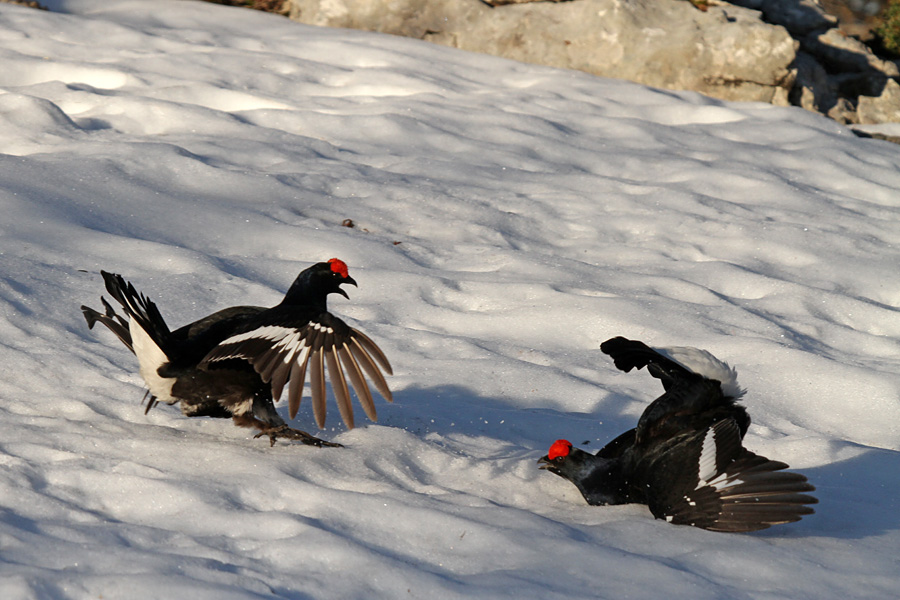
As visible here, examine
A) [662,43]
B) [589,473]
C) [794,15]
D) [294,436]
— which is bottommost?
[294,436]

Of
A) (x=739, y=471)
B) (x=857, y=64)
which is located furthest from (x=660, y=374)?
(x=857, y=64)

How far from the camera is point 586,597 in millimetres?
2473

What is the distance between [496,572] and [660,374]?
131 cm

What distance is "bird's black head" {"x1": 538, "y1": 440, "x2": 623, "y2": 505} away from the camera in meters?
3.36

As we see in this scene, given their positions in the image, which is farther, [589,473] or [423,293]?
[423,293]

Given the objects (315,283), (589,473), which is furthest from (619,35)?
(589,473)

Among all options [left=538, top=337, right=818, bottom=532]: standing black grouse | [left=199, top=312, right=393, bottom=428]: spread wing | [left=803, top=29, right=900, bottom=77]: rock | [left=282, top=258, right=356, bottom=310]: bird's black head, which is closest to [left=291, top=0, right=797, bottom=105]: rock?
[left=803, top=29, right=900, bottom=77]: rock

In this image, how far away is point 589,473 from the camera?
11.1ft

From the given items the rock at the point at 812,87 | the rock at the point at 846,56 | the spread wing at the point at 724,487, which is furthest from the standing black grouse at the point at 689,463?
the rock at the point at 846,56

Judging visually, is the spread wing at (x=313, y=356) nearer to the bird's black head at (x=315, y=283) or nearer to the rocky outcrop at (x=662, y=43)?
the bird's black head at (x=315, y=283)

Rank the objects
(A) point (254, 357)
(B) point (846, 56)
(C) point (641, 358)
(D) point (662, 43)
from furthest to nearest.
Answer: (B) point (846, 56)
(D) point (662, 43)
(C) point (641, 358)
(A) point (254, 357)

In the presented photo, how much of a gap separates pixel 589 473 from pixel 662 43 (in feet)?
25.8

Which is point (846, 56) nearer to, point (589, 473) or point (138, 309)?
point (589, 473)

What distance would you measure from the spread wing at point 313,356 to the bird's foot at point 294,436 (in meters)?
0.28
